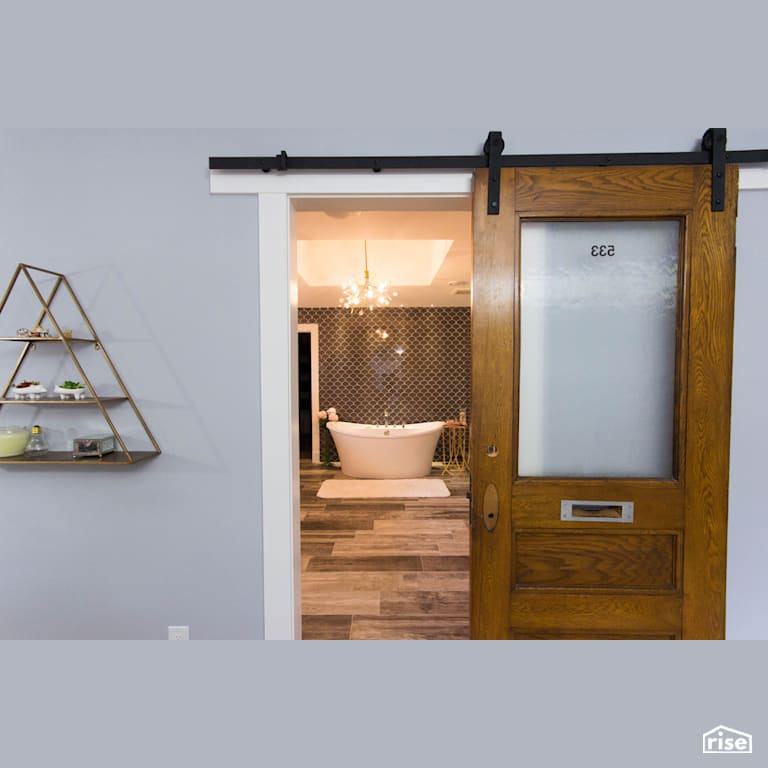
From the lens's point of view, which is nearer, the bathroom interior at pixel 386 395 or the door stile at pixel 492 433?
the door stile at pixel 492 433

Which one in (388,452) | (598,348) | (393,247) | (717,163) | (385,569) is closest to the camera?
(717,163)

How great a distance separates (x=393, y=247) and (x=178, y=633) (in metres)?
4.24

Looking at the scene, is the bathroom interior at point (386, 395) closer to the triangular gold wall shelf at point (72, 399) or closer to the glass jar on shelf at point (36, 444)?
the triangular gold wall shelf at point (72, 399)

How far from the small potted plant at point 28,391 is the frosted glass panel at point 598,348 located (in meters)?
1.67

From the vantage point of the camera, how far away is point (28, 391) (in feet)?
4.89

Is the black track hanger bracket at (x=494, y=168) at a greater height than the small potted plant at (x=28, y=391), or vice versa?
the black track hanger bracket at (x=494, y=168)

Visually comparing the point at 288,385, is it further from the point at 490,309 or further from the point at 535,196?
the point at 535,196

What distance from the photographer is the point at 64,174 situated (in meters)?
1.54

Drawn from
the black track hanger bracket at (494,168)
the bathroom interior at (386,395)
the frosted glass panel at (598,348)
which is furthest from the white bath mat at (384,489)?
the black track hanger bracket at (494,168)

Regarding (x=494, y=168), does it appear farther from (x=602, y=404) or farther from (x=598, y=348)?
(x=602, y=404)

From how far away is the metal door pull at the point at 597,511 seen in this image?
4.94 ft

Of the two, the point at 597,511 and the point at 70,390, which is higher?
the point at 70,390

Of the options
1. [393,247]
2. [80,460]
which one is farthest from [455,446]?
[80,460]

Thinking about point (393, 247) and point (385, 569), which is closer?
point (385, 569)
